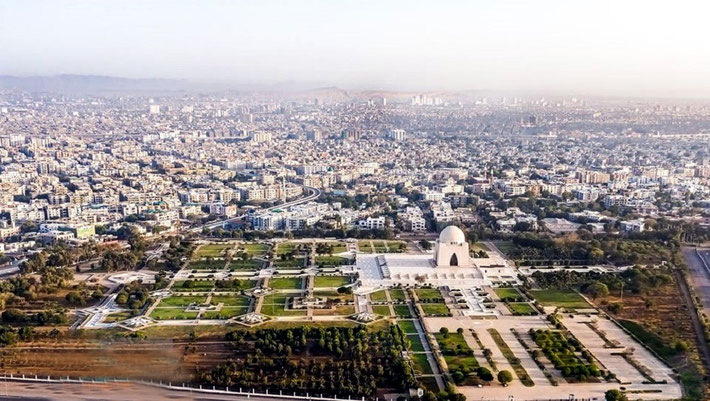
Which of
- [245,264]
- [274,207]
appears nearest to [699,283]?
[245,264]

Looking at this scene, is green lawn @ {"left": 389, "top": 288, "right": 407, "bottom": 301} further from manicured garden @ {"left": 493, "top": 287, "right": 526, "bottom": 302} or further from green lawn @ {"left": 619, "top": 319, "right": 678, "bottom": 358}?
green lawn @ {"left": 619, "top": 319, "right": 678, "bottom": 358}

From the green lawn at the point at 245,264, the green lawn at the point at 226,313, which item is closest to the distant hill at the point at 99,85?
the green lawn at the point at 245,264

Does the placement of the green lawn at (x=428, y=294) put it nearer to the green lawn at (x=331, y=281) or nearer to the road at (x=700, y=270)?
the green lawn at (x=331, y=281)

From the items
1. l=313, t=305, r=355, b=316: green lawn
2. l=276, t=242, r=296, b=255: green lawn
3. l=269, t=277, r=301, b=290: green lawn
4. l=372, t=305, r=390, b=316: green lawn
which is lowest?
l=276, t=242, r=296, b=255: green lawn

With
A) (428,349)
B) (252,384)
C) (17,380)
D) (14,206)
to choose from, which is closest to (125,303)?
(17,380)

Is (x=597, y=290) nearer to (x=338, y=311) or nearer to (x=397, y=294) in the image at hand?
(x=397, y=294)

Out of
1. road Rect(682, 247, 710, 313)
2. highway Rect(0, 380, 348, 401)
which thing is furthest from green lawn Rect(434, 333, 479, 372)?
road Rect(682, 247, 710, 313)

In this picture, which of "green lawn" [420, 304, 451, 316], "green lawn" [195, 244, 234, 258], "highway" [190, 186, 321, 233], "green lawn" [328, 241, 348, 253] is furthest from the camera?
"highway" [190, 186, 321, 233]
